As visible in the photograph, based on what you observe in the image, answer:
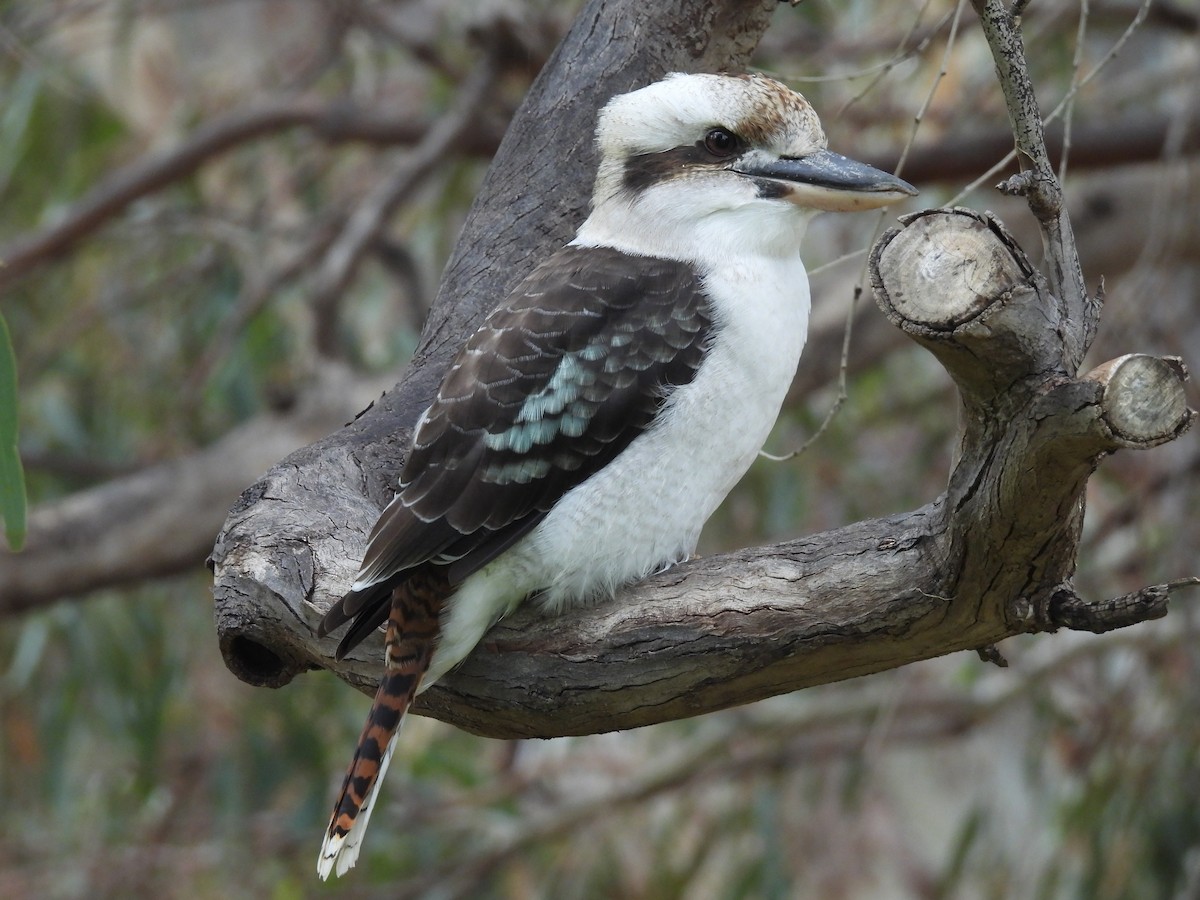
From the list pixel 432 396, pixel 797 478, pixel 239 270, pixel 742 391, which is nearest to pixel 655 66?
pixel 432 396

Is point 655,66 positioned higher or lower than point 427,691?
higher

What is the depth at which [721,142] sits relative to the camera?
1.63m

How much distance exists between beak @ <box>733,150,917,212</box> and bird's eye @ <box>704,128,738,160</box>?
0.02 meters

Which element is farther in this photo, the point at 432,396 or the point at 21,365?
the point at 21,365

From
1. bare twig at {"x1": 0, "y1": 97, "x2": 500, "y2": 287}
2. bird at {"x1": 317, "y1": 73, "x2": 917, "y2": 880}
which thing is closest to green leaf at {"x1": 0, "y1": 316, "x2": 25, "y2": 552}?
bird at {"x1": 317, "y1": 73, "x2": 917, "y2": 880}

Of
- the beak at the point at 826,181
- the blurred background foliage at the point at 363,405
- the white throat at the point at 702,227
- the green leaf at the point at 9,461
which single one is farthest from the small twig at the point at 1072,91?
the blurred background foliage at the point at 363,405

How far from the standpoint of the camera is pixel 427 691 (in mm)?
1491

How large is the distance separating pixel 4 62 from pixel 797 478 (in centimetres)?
220

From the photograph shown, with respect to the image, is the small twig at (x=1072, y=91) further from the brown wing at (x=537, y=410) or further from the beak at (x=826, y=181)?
the brown wing at (x=537, y=410)

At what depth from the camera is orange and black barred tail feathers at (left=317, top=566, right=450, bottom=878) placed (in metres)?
1.42

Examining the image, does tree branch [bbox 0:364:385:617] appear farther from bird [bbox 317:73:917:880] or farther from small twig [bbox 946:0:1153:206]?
small twig [bbox 946:0:1153:206]

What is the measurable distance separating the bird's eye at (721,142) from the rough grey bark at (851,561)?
1.57 feet

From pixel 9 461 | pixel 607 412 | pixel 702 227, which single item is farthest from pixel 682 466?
pixel 9 461

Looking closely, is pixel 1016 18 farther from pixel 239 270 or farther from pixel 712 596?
pixel 239 270
